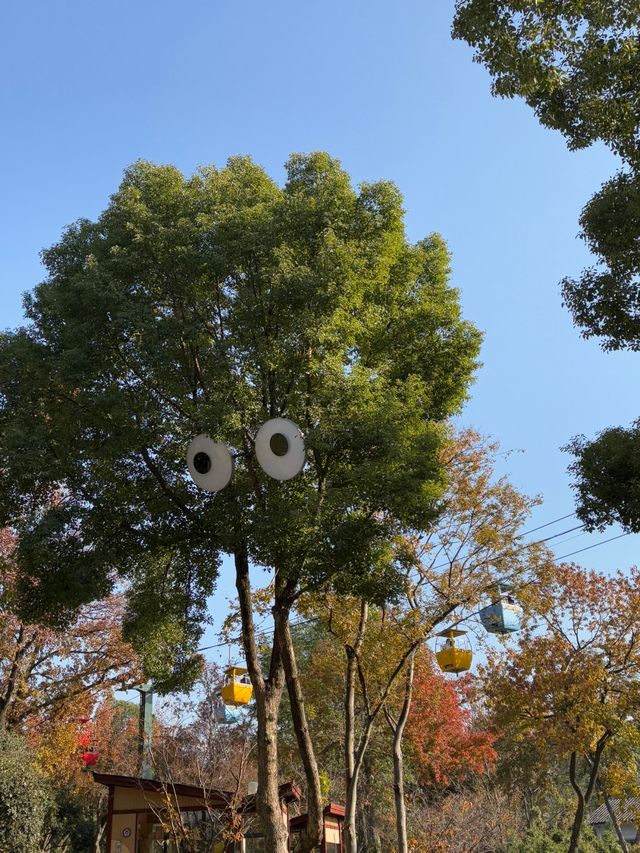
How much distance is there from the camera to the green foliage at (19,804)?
13.1 m

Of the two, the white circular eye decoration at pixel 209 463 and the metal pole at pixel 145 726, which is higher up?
the white circular eye decoration at pixel 209 463

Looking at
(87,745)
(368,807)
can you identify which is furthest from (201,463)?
(368,807)

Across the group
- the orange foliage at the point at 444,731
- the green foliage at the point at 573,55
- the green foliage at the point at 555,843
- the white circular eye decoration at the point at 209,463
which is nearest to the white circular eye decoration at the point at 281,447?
the white circular eye decoration at the point at 209,463

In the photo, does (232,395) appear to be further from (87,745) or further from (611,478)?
(87,745)

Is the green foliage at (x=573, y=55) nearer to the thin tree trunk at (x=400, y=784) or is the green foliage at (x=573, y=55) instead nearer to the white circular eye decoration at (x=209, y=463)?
the white circular eye decoration at (x=209, y=463)

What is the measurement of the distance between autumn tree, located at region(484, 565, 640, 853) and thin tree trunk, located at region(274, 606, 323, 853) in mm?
5842

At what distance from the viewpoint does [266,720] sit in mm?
8695

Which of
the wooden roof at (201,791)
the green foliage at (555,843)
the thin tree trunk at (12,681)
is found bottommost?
the green foliage at (555,843)

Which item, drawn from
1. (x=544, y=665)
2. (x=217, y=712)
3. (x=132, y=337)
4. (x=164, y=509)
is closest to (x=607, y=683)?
(x=544, y=665)

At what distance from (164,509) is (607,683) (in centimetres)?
983

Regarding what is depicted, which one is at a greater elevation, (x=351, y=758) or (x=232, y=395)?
(x=232, y=395)

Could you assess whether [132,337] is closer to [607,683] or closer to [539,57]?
[539,57]

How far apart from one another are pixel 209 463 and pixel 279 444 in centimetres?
105

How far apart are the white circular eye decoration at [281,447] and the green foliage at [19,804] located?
A: 9286 mm
